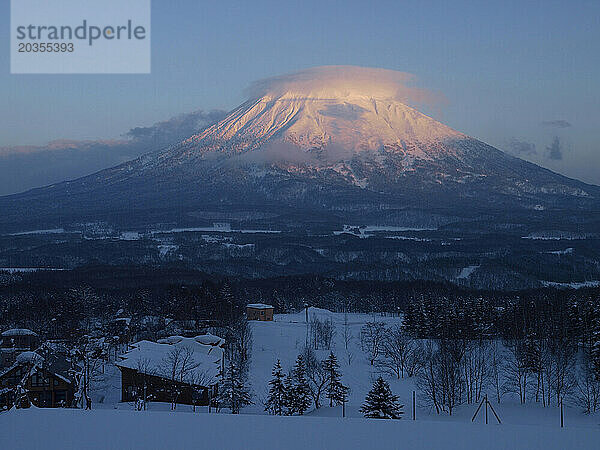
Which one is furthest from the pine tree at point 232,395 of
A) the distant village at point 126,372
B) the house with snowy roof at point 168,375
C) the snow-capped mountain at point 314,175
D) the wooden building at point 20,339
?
the snow-capped mountain at point 314,175

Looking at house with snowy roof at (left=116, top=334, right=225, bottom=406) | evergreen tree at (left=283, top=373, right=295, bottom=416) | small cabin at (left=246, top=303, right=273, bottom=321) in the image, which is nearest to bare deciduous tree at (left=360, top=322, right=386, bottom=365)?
small cabin at (left=246, top=303, right=273, bottom=321)

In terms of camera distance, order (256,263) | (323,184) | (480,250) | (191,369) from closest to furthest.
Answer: (191,369) → (256,263) → (480,250) → (323,184)

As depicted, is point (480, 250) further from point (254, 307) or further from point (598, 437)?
point (598, 437)

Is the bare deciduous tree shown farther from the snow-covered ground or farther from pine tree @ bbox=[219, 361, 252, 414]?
the snow-covered ground

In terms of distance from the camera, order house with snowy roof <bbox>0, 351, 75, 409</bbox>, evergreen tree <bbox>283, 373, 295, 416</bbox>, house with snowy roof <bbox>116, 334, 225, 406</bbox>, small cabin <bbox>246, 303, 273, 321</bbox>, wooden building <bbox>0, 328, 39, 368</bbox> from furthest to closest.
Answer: small cabin <bbox>246, 303, 273, 321</bbox> < wooden building <bbox>0, 328, 39, 368</bbox> < house with snowy roof <bbox>116, 334, 225, 406</bbox> < house with snowy roof <bbox>0, 351, 75, 409</bbox> < evergreen tree <bbox>283, 373, 295, 416</bbox>

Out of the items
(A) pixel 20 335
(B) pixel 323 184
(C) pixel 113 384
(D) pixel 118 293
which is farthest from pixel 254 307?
(B) pixel 323 184

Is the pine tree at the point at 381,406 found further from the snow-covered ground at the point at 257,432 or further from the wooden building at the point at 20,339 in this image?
the wooden building at the point at 20,339
